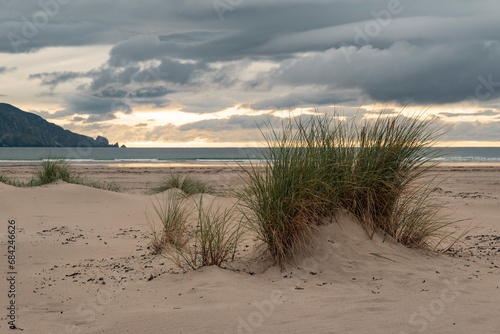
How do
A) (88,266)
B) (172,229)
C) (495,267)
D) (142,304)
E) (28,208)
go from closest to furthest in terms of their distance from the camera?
(142,304) → (495,267) → (88,266) → (172,229) → (28,208)


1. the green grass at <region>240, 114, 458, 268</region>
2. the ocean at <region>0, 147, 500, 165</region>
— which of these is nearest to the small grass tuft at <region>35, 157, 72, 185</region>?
the ocean at <region>0, 147, 500, 165</region>

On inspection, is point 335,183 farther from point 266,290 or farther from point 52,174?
point 52,174

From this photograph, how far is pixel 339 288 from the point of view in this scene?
445cm

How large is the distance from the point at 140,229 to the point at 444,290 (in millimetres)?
6055

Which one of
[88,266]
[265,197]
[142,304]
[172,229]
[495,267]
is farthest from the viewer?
[172,229]

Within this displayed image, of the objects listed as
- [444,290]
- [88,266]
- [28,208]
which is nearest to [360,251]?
[444,290]

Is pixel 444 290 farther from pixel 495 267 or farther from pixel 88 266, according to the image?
pixel 88 266

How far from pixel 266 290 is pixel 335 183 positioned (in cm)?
160

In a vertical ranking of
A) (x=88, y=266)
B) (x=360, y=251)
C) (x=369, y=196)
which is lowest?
(x=88, y=266)

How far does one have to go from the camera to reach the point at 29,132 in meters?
169

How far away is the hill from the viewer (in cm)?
16350

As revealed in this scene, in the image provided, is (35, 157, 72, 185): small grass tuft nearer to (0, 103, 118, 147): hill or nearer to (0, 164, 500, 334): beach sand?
(0, 164, 500, 334): beach sand

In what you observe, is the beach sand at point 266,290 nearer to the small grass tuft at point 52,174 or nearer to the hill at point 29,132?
the small grass tuft at point 52,174

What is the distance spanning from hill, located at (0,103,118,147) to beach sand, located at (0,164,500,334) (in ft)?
559
